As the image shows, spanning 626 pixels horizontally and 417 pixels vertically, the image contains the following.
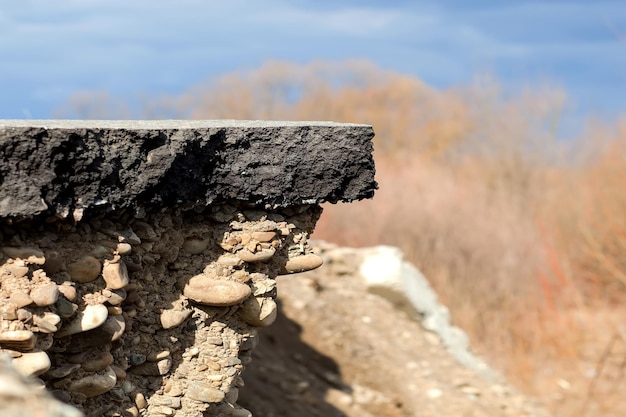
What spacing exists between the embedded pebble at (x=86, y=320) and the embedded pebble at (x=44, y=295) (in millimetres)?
126

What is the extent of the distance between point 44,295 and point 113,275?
0.25m

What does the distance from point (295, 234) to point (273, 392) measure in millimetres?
2178

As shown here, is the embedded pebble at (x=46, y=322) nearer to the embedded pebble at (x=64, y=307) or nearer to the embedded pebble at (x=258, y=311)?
the embedded pebble at (x=64, y=307)

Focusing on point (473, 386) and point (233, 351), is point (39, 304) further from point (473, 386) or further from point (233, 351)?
point (473, 386)

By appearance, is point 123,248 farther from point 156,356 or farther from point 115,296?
point 156,356

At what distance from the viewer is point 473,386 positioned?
607 centimetres

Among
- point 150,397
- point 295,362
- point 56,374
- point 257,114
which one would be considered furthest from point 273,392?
point 257,114

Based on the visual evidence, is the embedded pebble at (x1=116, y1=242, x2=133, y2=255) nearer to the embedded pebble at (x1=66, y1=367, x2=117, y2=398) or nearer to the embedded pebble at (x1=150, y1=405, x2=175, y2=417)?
the embedded pebble at (x1=66, y1=367, x2=117, y2=398)

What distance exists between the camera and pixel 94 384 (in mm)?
2369

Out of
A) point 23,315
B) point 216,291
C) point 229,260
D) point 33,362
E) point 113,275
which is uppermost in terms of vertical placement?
point 229,260

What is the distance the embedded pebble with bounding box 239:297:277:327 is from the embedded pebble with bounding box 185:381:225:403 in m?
0.25

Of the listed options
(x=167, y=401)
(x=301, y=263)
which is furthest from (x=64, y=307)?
(x=301, y=263)

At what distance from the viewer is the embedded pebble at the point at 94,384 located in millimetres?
2354

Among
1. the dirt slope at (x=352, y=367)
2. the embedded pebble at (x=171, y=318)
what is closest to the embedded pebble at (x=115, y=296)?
the embedded pebble at (x=171, y=318)
